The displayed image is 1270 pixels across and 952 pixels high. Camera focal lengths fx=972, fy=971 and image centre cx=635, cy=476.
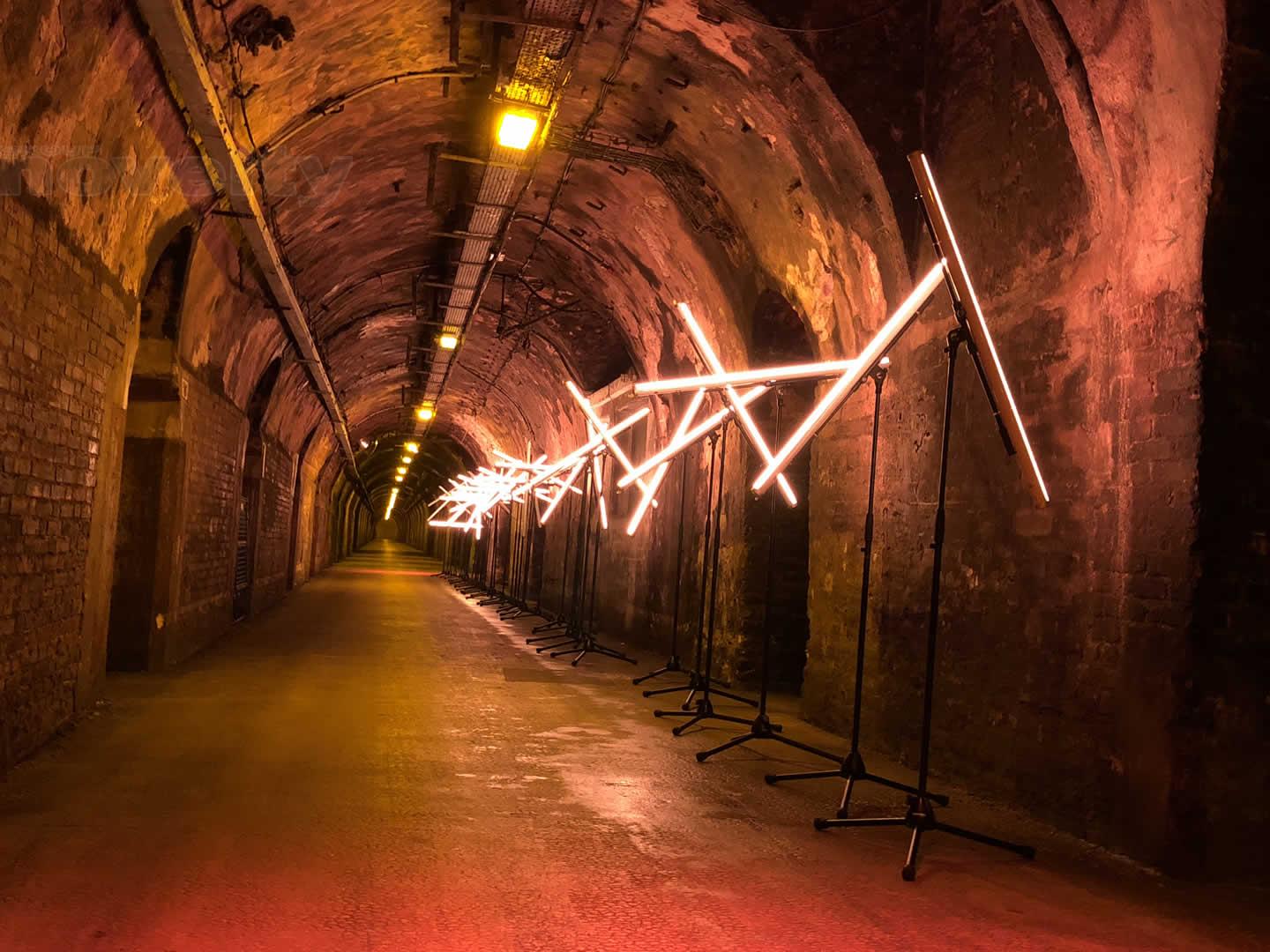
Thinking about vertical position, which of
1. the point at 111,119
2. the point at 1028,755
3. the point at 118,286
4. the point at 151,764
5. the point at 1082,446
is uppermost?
the point at 111,119

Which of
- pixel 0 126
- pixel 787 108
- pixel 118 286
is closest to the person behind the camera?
pixel 0 126

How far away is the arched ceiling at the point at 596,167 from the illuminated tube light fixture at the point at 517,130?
16cm

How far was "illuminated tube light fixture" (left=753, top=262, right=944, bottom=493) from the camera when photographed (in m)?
4.71

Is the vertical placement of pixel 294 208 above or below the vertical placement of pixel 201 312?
above

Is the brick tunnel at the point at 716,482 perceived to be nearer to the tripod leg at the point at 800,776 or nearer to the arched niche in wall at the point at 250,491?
the tripod leg at the point at 800,776

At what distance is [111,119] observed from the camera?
546cm

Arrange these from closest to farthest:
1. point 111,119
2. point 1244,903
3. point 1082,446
Answer: point 1244,903
point 1082,446
point 111,119

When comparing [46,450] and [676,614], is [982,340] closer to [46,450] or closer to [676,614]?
[676,614]

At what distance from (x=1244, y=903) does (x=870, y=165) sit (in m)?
4.84

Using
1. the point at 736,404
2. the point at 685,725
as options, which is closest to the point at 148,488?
the point at 685,725

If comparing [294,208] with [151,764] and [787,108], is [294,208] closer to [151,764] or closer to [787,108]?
[787,108]

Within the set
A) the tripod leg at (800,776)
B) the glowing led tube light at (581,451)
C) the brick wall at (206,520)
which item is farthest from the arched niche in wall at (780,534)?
the brick wall at (206,520)

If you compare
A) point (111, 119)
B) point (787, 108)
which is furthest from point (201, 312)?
point (787, 108)

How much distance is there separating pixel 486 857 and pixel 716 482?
22.0 feet
